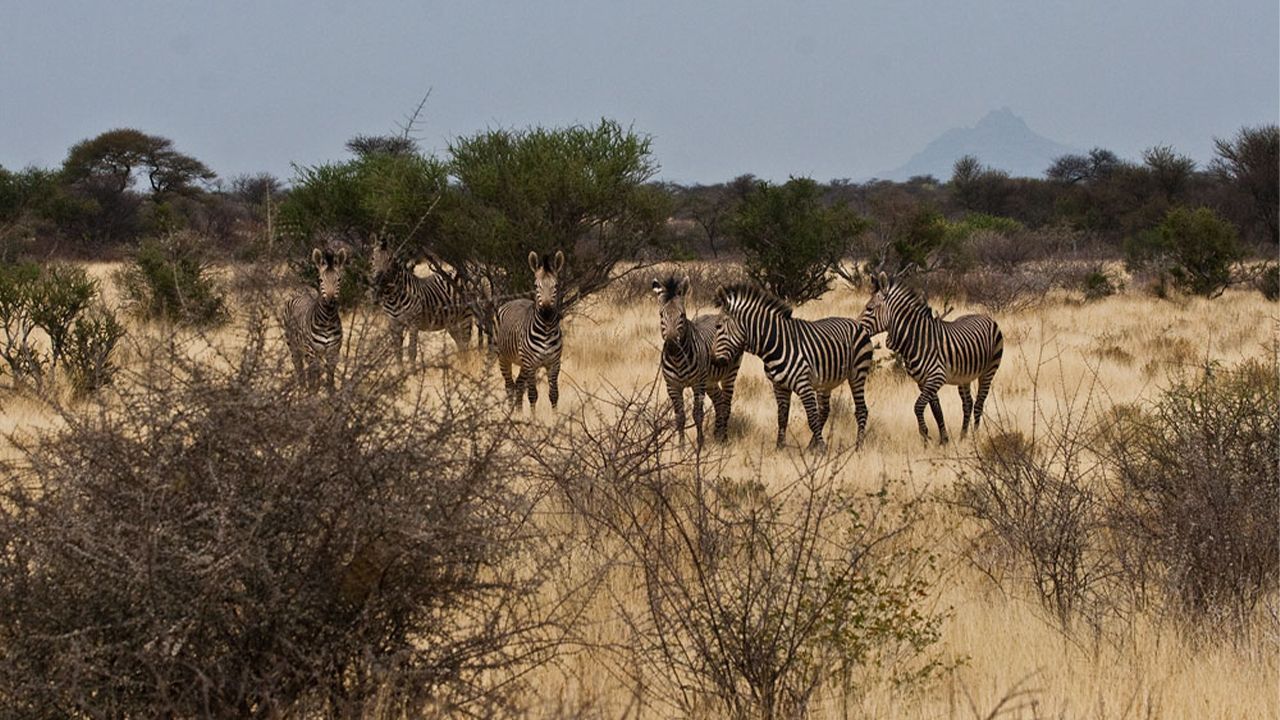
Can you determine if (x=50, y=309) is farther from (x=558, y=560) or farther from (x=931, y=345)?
(x=558, y=560)

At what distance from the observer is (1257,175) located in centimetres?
3862

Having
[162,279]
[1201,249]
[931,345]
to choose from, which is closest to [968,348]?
[931,345]

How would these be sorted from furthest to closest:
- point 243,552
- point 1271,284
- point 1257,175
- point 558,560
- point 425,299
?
point 1257,175
point 1271,284
point 425,299
point 558,560
point 243,552

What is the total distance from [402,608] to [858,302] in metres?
20.0

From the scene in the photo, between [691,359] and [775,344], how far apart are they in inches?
28.4

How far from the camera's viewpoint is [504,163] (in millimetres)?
17266

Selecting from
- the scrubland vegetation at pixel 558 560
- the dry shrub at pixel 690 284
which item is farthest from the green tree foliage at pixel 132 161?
the scrubland vegetation at pixel 558 560

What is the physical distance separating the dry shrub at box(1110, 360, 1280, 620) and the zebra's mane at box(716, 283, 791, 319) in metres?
4.24

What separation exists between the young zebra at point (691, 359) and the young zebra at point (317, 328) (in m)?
2.42

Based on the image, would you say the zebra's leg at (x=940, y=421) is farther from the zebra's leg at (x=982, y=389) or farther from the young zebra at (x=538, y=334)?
the young zebra at (x=538, y=334)

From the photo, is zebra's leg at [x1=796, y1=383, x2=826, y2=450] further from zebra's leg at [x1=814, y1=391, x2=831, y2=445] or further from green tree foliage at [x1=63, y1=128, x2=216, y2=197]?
green tree foliage at [x1=63, y1=128, x2=216, y2=197]

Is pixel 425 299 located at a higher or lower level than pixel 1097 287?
higher

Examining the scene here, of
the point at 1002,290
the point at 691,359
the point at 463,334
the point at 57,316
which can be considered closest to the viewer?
the point at 691,359

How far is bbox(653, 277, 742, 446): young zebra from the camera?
31.9ft
